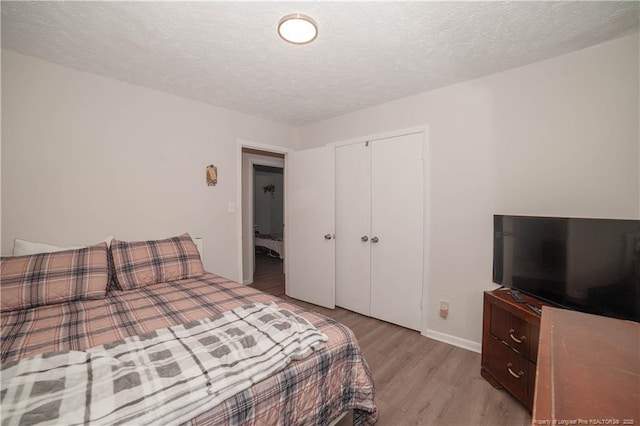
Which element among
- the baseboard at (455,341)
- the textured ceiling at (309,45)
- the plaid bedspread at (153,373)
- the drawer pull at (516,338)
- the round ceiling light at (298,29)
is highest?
the textured ceiling at (309,45)

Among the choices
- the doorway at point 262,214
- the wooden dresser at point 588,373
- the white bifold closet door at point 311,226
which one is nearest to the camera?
the wooden dresser at point 588,373

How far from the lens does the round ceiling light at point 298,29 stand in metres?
1.41

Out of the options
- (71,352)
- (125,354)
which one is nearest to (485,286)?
(125,354)

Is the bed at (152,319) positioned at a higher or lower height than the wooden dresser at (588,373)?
lower

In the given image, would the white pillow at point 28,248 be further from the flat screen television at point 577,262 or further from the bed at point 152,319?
the flat screen television at point 577,262

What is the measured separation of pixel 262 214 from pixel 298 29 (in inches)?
249

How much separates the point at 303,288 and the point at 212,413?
2.66 metres

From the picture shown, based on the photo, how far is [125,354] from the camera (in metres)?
1.03

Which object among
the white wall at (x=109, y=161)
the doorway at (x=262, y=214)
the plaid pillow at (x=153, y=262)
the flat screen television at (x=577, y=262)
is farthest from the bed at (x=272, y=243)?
the flat screen television at (x=577, y=262)

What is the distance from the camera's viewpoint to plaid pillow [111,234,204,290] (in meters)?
1.90

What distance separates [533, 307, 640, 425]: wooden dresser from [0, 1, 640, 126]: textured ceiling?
160cm

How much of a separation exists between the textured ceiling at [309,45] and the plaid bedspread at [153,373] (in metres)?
1.70

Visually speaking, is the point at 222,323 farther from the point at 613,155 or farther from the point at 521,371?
the point at 613,155

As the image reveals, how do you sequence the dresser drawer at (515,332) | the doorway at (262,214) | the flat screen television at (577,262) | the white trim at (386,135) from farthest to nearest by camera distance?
1. the doorway at (262,214)
2. the white trim at (386,135)
3. the dresser drawer at (515,332)
4. the flat screen television at (577,262)
